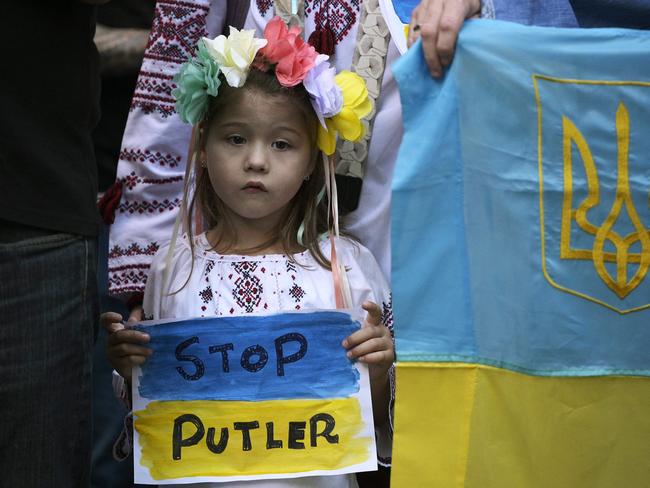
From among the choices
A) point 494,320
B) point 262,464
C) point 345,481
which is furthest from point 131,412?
point 494,320

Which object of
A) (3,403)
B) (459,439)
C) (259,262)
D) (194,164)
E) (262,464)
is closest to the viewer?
(3,403)

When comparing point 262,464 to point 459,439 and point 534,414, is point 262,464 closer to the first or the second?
point 459,439

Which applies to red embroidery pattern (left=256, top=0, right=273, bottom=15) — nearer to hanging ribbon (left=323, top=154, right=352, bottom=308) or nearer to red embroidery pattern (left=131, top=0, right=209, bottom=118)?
red embroidery pattern (left=131, top=0, right=209, bottom=118)

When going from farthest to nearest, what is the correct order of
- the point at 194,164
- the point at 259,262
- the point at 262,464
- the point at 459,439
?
the point at 194,164
the point at 259,262
the point at 262,464
the point at 459,439

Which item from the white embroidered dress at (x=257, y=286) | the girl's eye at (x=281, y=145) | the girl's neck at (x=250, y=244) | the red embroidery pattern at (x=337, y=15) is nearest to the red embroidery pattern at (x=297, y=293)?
the white embroidered dress at (x=257, y=286)

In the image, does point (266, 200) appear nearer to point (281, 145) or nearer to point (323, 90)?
point (281, 145)

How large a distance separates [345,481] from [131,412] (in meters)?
0.57

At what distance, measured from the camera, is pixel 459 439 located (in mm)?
2207

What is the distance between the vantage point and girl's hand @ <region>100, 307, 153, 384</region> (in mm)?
2510

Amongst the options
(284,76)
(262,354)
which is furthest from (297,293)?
(284,76)

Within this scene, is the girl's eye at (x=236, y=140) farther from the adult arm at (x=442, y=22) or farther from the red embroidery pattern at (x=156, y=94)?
the adult arm at (x=442, y=22)

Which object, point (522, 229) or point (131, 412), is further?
point (131, 412)

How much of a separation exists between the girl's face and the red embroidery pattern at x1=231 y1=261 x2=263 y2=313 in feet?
0.46

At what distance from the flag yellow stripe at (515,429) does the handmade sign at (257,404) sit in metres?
0.26
